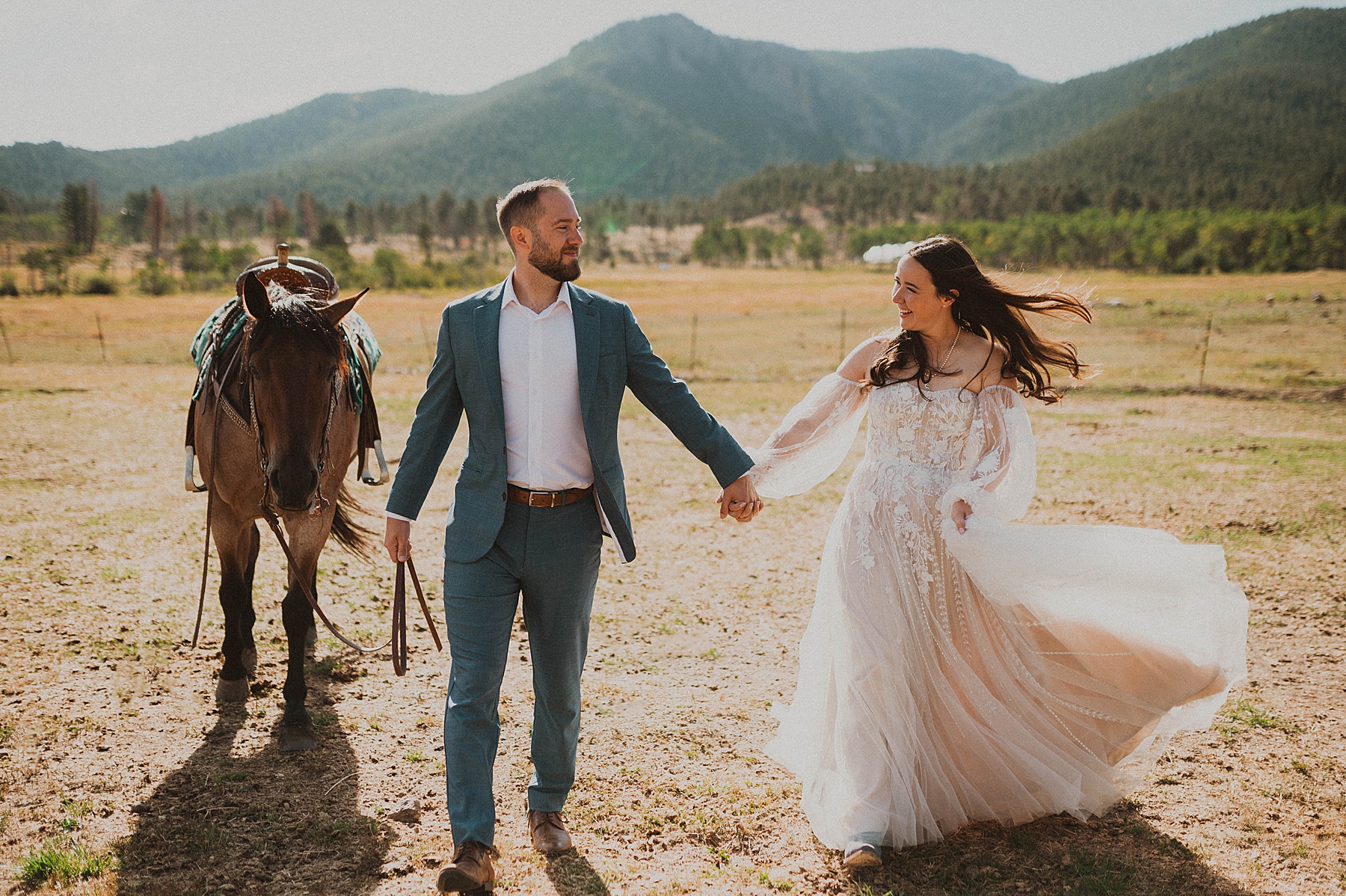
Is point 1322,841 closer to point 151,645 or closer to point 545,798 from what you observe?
point 545,798

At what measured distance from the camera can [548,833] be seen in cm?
330

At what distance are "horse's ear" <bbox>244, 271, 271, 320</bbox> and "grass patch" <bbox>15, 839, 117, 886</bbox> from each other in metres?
2.31

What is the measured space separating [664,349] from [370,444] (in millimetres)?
20346

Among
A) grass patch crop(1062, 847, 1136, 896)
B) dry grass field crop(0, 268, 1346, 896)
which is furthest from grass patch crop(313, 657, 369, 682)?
grass patch crop(1062, 847, 1136, 896)

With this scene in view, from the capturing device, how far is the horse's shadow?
313 cm

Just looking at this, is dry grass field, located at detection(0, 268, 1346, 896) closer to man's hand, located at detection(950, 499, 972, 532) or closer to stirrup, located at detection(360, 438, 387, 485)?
stirrup, located at detection(360, 438, 387, 485)

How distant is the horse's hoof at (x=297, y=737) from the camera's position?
163 inches

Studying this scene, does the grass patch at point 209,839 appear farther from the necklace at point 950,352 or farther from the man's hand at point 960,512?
the necklace at point 950,352

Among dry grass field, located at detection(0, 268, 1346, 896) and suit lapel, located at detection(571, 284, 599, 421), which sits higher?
suit lapel, located at detection(571, 284, 599, 421)

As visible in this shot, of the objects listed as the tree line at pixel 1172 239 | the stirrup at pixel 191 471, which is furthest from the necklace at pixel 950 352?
the tree line at pixel 1172 239

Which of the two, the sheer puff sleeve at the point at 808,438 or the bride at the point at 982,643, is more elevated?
the sheer puff sleeve at the point at 808,438

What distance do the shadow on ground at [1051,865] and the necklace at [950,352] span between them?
6.34 feet

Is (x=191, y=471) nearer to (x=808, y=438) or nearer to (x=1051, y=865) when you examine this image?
(x=808, y=438)

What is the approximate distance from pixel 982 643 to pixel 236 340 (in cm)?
426
